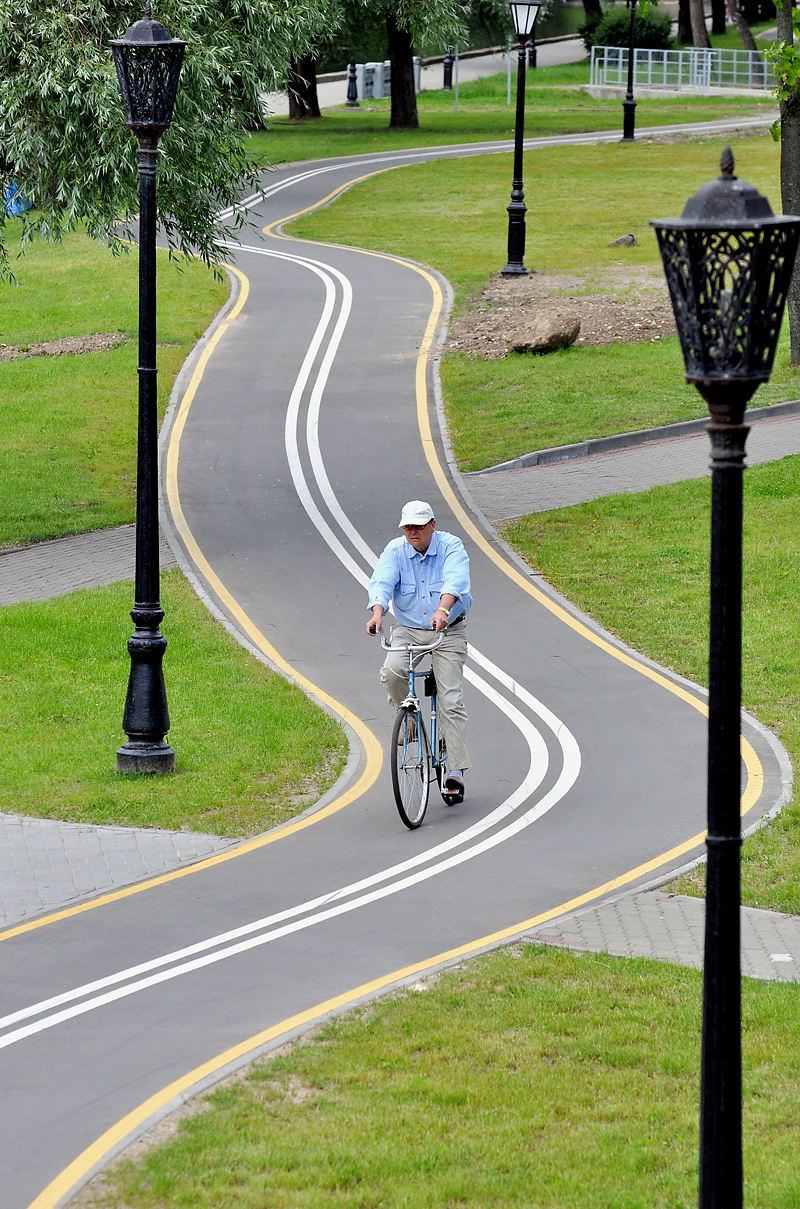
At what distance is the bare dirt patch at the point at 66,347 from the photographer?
28516 mm

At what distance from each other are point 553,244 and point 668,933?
93.5ft

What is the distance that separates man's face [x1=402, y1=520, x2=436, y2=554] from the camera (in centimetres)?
1006

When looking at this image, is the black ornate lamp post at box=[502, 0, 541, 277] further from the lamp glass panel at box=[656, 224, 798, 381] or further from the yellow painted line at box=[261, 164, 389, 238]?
the lamp glass panel at box=[656, 224, 798, 381]

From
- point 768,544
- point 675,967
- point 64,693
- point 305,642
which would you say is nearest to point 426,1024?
point 675,967

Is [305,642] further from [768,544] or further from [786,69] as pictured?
[786,69]

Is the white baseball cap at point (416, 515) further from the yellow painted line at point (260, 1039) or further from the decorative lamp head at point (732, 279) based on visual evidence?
the decorative lamp head at point (732, 279)

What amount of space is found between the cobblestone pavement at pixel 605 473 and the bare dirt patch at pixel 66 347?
10879 millimetres

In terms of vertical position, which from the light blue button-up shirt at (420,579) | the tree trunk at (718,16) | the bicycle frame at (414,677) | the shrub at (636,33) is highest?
the tree trunk at (718,16)

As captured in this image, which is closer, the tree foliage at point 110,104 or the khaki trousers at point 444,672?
the khaki trousers at point 444,672

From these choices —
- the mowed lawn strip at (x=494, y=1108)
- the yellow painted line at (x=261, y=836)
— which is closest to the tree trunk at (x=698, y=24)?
the yellow painted line at (x=261, y=836)

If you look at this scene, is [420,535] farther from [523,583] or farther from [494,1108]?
[523,583]

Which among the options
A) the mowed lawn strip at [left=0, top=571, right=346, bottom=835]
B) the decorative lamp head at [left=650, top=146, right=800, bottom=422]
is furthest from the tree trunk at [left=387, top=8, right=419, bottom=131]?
the decorative lamp head at [left=650, top=146, right=800, bottom=422]

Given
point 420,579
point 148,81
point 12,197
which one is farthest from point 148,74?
point 12,197

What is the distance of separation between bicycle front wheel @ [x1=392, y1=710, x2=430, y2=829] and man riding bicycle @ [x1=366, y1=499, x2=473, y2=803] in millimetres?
252
